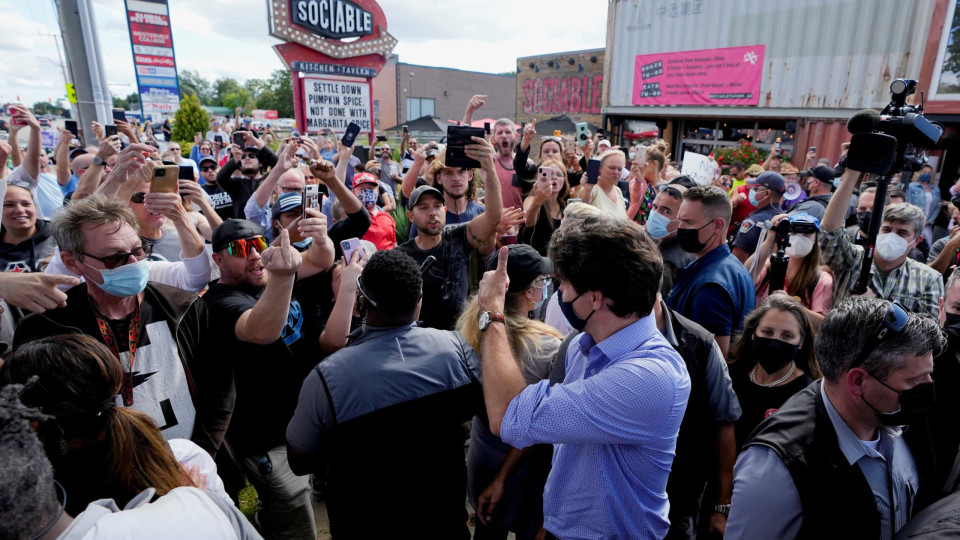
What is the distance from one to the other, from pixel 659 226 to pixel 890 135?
135 centimetres

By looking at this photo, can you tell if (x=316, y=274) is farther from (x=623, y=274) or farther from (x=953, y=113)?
(x=953, y=113)

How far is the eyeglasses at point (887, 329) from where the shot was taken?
151 cm

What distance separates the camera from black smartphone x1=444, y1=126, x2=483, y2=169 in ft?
11.3

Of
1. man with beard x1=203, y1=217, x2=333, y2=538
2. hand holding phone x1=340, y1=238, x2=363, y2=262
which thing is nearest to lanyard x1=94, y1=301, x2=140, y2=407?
man with beard x1=203, y1=217, x2=333, y2=538

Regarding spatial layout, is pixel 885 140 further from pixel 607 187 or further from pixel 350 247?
pixel 350 247

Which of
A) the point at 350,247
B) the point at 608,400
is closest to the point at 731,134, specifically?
the point at 350,247

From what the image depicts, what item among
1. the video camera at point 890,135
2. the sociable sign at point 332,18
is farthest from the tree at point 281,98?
the video camera at point 890,135

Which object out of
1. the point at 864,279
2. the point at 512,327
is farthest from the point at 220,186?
the point at 864,279

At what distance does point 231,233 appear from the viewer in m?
2.58

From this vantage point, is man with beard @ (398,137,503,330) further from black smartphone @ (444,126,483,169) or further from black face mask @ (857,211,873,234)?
black face mask @ (857,211,873,234)

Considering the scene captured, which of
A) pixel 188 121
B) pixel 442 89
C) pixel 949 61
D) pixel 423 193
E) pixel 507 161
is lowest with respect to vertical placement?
pixel 423 193

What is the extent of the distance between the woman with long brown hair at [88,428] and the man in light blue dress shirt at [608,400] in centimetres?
104

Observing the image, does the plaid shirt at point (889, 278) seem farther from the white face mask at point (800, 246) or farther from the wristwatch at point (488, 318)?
the wristwatch at point (488, 318)

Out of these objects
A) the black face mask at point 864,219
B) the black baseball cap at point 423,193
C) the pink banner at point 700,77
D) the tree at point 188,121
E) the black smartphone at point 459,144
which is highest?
the pink banner at point 700,77
